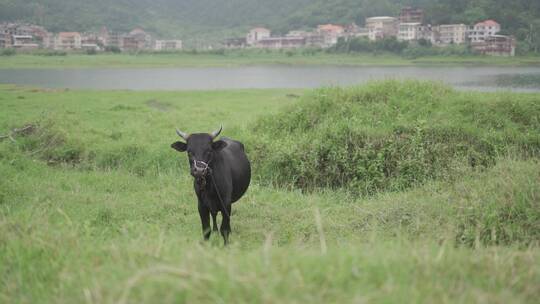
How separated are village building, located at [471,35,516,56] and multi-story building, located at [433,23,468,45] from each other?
9808mm

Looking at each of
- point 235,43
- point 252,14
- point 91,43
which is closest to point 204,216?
point 91,43

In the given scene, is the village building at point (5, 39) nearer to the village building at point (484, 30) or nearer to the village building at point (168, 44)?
the village building at point (168, 44)

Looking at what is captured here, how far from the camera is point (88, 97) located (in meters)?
25.8

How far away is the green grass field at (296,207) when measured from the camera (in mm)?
3525

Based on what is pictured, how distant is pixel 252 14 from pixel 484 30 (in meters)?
112

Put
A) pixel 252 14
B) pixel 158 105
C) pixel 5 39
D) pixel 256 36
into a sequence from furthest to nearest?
1. pixel 252 14
2. pixel 256 36
3. pixel 5 39
4. pixel 158 105

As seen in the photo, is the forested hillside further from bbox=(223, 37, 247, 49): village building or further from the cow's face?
the cow's face

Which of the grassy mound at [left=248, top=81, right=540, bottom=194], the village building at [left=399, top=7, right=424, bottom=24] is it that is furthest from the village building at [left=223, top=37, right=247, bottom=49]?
the grassy mound at [left=248, top=81, right=540, bottom=194]

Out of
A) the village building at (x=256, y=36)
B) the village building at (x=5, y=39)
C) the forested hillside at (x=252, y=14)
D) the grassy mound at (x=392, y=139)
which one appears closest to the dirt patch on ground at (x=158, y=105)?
the grassy mound at (x=392, y=139)

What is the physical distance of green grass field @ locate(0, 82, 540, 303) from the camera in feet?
11.6

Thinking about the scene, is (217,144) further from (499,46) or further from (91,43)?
(91,43)

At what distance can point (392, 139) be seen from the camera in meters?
11.8

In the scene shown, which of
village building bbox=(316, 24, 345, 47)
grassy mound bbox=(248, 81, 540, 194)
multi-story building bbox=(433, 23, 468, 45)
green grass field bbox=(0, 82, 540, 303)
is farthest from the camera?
village building bbox=(316, 24, 345, 47)

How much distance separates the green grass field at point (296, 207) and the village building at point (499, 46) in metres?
67.1
